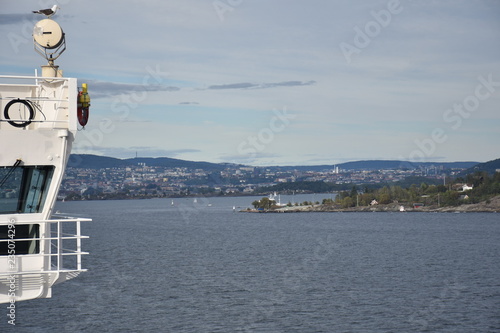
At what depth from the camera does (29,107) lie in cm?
1307

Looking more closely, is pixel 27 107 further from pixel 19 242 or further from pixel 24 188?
pixel 19 242

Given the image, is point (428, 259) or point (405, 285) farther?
point (428, 259)

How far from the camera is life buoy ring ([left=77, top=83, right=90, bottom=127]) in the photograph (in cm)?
1293

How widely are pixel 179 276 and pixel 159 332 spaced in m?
23.2

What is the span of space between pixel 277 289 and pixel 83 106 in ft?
144

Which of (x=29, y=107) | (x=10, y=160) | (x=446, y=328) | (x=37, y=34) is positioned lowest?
(x=446, y=328)

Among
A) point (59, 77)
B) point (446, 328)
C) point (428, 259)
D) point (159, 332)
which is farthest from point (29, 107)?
point (428, 259)

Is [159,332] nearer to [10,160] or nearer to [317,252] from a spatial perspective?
[10,160]

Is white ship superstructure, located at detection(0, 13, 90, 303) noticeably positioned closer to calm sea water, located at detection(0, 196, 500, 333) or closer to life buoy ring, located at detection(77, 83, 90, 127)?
life buoy ring, located at detection(77, 83, 90, 127)

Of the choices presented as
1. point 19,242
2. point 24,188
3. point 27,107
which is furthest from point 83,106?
point 19,242

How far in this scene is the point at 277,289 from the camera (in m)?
54.9

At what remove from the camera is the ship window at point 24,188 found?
40.7 ft

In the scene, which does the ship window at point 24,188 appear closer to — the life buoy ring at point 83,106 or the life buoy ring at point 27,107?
the life buoy ring at point 27,107

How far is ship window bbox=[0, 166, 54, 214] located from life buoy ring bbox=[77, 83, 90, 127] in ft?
3.76
